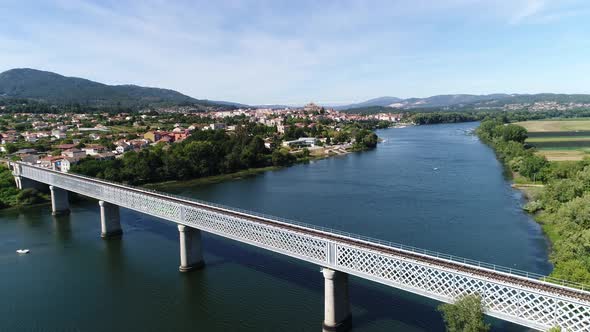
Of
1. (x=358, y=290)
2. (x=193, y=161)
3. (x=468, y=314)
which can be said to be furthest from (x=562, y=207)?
(x=193, y=161)

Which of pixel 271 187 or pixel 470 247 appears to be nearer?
pixel 470 247

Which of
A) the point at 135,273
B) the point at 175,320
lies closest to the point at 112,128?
the point at 135,273

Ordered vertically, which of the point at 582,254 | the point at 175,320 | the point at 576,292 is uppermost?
the point at 576,292

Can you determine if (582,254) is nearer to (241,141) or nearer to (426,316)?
(426,316)

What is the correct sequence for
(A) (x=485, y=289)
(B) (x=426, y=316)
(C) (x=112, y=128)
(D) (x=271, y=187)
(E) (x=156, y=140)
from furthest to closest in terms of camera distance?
(C) (x=112, y=128) < (E) (x=156, y=140) < (D) (x=271, y=187) < (B) (x=426, y=316) < (A) (x=485, y=289)

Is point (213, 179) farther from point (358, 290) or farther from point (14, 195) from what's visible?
point (358, 290)

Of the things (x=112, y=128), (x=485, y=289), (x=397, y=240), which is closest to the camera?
(x=485, y=289)

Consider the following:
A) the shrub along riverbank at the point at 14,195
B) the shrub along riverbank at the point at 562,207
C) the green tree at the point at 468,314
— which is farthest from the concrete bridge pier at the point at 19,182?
the shrub along riverbank at the point at 562,207

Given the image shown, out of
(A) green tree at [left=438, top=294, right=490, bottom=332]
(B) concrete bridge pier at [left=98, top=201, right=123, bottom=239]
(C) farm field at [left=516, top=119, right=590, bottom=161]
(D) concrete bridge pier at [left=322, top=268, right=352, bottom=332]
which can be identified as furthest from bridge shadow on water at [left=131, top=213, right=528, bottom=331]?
(C) farm field at [left=516, top=119, right=590, bottom=161]
